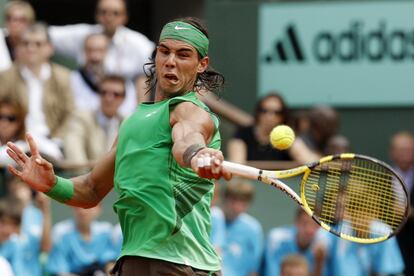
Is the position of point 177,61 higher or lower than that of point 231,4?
higher

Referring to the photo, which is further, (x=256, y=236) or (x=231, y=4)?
(x=231, y=4)

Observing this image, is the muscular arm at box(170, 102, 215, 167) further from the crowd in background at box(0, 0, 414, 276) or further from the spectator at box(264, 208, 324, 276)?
the spectator at box(264, 208, 324, 276)

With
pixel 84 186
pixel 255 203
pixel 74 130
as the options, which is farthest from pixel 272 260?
pixel 84 186

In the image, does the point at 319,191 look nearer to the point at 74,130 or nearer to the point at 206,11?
the point at 74,130

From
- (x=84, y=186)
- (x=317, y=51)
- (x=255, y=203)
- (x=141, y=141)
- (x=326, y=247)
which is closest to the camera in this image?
(x=141, y=141)

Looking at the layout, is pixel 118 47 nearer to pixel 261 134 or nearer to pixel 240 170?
pixel 261 134

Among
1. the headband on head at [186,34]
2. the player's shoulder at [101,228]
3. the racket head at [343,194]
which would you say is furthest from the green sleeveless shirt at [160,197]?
the player's shoulder at [101,228]

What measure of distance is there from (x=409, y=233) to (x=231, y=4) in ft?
10.9

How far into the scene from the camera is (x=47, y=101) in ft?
37.2

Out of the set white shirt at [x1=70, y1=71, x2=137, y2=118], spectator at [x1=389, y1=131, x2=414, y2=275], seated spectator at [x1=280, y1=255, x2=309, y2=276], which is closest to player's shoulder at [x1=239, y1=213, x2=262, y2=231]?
seated spectator at [x1=280, y1=255, x2=309, y2=276]

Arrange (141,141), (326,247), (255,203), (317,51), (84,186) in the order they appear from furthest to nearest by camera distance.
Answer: (317,51) < (255,203) < (326,247) < (84,186) < (141,141)

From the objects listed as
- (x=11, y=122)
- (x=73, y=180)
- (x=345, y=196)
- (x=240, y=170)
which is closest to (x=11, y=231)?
(x=11, y=122)

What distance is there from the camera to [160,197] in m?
6.12

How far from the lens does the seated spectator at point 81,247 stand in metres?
10.6
